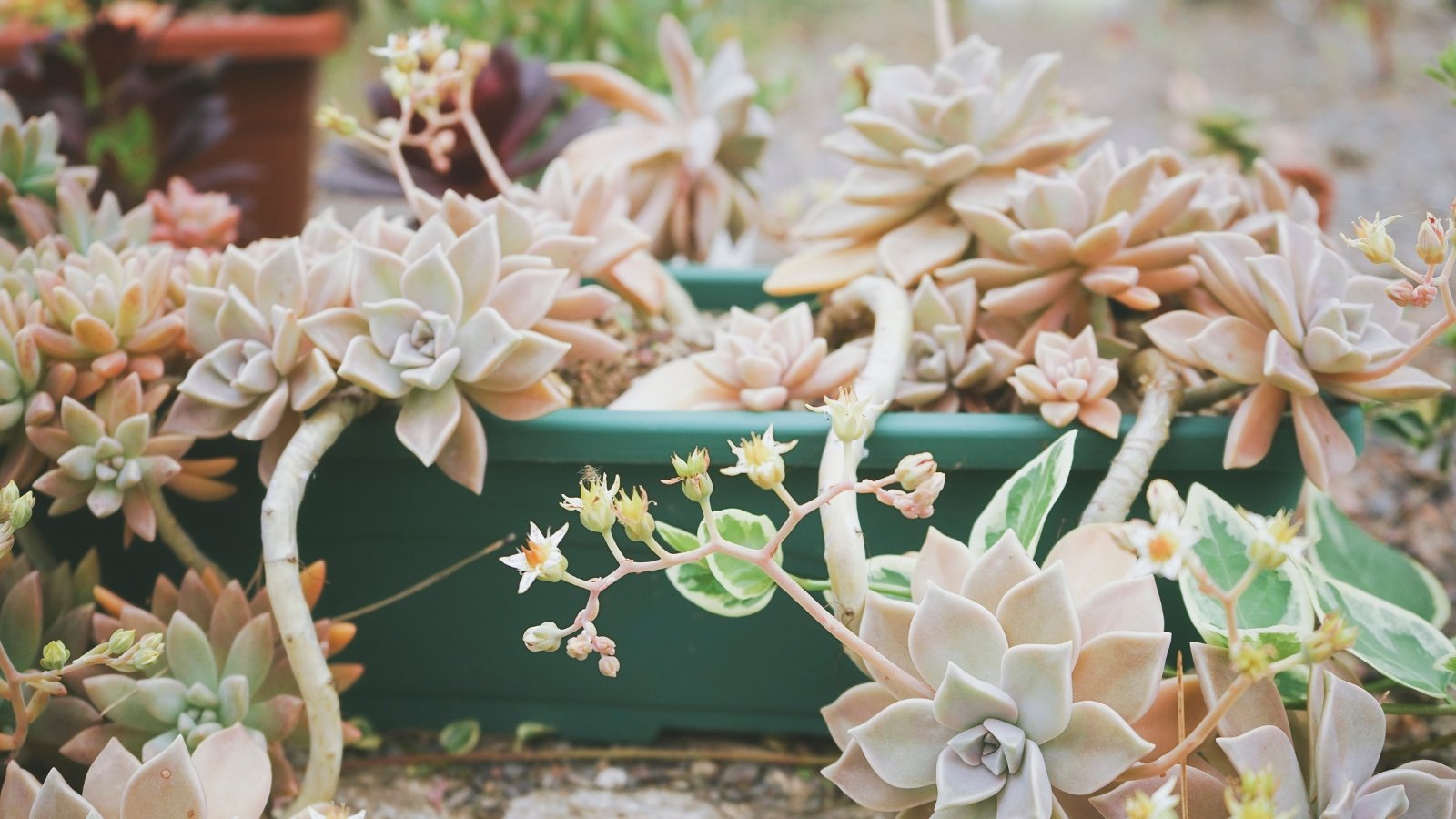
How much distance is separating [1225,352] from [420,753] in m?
0.74

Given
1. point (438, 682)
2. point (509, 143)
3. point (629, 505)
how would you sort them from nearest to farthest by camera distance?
1. point (629, 505)
2. point (438, 682)
3. point (509, 143)

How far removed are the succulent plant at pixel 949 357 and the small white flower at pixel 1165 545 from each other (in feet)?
1.09

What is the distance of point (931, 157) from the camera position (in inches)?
34.8

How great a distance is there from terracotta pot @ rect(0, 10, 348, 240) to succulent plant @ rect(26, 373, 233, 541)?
1123mm

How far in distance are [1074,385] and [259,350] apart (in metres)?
0.57

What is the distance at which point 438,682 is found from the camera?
956 millimetres

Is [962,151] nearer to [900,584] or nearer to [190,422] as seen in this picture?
[900,584]

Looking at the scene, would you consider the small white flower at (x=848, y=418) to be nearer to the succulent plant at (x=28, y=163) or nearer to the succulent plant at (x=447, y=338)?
the succulent plant at (x=447, y=338)

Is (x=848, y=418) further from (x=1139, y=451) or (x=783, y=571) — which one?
(x=1139, y=451)

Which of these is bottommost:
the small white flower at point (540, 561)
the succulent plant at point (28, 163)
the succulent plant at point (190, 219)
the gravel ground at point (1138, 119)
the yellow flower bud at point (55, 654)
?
the gravel ground at point (1138, 119)

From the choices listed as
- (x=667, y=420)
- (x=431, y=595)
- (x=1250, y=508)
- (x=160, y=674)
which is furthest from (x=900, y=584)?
(x=160, y=674)

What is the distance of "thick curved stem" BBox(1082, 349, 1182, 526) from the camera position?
0.75 m

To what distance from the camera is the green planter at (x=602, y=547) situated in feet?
2.62

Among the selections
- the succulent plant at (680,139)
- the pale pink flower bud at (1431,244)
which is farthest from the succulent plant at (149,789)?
the pale pink flower bud at (1431,244)
